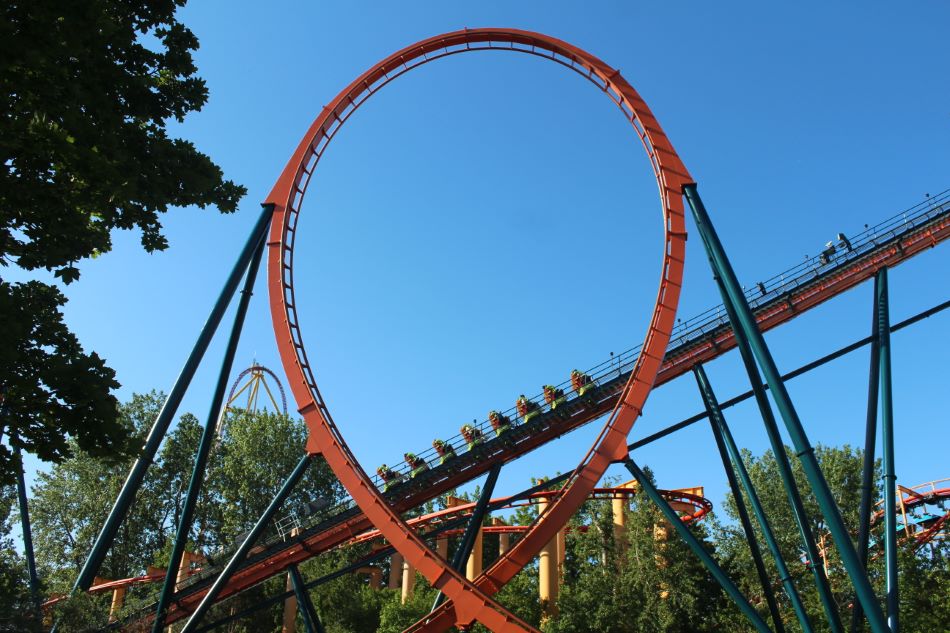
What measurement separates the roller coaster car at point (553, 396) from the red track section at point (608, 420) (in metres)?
2.11

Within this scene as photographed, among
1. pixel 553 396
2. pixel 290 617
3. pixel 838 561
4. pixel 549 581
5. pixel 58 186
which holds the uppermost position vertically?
pixel 58 186

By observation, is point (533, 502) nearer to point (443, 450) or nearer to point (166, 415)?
point (443, 450)

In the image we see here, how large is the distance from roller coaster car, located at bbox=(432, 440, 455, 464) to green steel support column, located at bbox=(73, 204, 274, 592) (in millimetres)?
4358

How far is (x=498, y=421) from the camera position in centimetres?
1337

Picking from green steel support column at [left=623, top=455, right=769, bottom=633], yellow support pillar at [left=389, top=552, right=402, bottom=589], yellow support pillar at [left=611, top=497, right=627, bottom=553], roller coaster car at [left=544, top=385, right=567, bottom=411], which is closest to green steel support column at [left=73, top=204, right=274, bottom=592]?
roller coaster car at [left=544, top=385, right=567, bottom=411]

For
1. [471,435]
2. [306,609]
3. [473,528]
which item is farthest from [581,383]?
[306,609]

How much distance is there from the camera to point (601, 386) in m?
13.1

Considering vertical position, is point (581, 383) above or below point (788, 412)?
above

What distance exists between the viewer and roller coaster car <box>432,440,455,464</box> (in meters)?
13.5

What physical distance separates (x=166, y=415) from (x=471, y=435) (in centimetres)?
516

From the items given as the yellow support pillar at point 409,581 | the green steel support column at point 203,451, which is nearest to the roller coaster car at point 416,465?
the green steel support column at point 203,451

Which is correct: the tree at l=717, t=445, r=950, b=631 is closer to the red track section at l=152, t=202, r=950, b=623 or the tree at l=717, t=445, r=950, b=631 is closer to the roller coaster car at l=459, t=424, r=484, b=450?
the red track section at l=152, t=202, r=950, b=623

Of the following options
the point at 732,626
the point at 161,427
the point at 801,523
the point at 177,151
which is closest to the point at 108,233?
the point at 177,151

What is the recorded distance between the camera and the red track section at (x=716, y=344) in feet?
42.9
